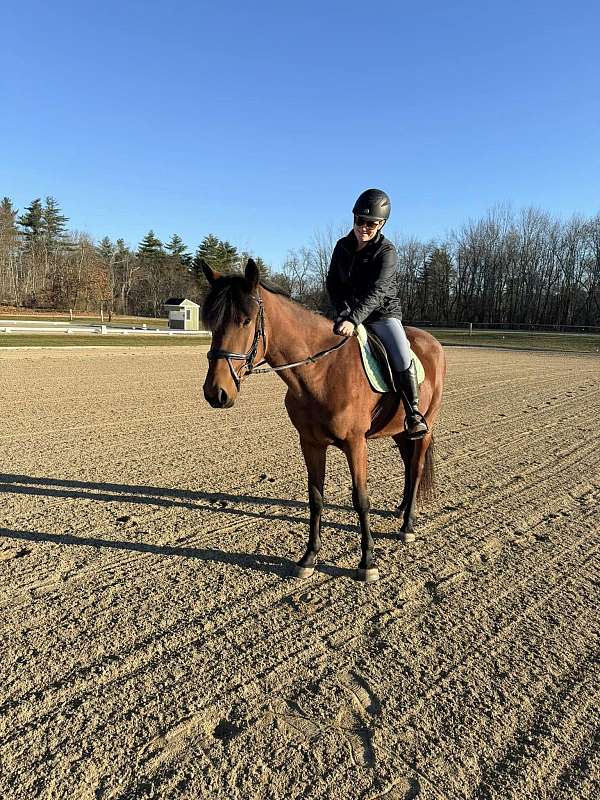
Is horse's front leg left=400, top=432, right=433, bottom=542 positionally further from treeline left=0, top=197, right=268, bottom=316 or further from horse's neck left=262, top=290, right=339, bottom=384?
treeline left=0, top=197, right=268, bottom=316

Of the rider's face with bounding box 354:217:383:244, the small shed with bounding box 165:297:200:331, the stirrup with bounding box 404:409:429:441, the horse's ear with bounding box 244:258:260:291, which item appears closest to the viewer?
the horse's ear with bounding box 244:258:260:291

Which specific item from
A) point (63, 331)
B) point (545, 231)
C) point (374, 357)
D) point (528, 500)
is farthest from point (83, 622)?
point (545, 231)

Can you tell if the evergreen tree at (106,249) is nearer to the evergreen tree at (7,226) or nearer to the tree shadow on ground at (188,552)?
the evergreen tree at (7,226)

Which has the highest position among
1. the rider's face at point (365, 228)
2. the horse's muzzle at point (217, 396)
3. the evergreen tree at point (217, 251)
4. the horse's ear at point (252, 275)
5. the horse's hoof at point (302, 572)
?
the evergreen tree at point (217, 251)

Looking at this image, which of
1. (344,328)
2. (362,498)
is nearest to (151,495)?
(362,498)

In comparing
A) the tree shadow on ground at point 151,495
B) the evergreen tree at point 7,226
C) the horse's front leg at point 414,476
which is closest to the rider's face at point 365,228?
the horse's front leg at point 414,476

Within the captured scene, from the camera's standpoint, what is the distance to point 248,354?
130 inches

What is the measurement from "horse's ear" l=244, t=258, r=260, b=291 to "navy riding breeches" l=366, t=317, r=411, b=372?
154cm

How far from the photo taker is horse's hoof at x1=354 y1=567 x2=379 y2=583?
396 centimetres

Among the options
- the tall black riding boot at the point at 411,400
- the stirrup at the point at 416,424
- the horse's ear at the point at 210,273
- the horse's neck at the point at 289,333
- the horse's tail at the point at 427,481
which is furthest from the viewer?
the horse's tail at the point at 427,481

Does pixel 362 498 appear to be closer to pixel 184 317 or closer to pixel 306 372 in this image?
pixel 306 372

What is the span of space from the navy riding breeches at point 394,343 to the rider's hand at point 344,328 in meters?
0.70

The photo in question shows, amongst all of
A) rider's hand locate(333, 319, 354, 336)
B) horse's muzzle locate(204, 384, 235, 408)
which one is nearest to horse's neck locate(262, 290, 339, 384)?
rider's hand locate(333, 319, 354, 336)

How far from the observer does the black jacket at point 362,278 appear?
387cm
